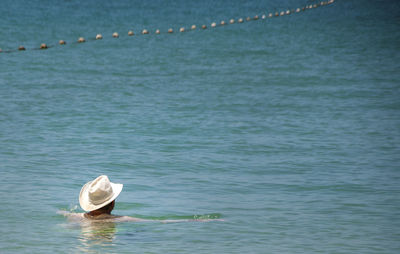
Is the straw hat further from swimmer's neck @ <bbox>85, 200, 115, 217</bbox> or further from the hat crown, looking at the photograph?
swimmer's neck @ <bbox>85, 200, 115, 217</bbox>

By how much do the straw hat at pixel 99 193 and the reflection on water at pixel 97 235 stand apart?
282 millimetres

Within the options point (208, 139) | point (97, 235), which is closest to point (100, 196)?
point (97, 235)

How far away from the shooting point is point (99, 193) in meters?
8.16

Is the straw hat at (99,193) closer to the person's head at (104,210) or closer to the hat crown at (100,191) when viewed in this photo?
the hat crown at (100,191)

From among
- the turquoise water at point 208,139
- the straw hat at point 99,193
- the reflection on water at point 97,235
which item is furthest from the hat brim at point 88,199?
the turquoise water at point 208,139

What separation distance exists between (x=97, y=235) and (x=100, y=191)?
655mm

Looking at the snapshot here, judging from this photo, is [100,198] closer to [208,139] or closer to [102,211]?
[102,211]

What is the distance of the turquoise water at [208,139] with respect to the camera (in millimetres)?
9312

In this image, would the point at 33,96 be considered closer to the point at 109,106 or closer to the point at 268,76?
the point at 109,106

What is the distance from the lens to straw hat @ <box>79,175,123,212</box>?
8117 mm

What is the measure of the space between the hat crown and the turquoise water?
48cm

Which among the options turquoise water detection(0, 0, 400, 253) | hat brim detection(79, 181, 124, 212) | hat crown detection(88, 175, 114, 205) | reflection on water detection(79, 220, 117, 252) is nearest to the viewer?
hat crown detection(88, 175, 114, 205)

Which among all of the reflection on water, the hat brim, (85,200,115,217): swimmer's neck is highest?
the hat brim

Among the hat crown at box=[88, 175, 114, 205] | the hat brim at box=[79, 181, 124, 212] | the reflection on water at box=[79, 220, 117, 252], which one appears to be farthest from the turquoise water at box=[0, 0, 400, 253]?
the hat crown at box=[88, 175, 114, 205]
